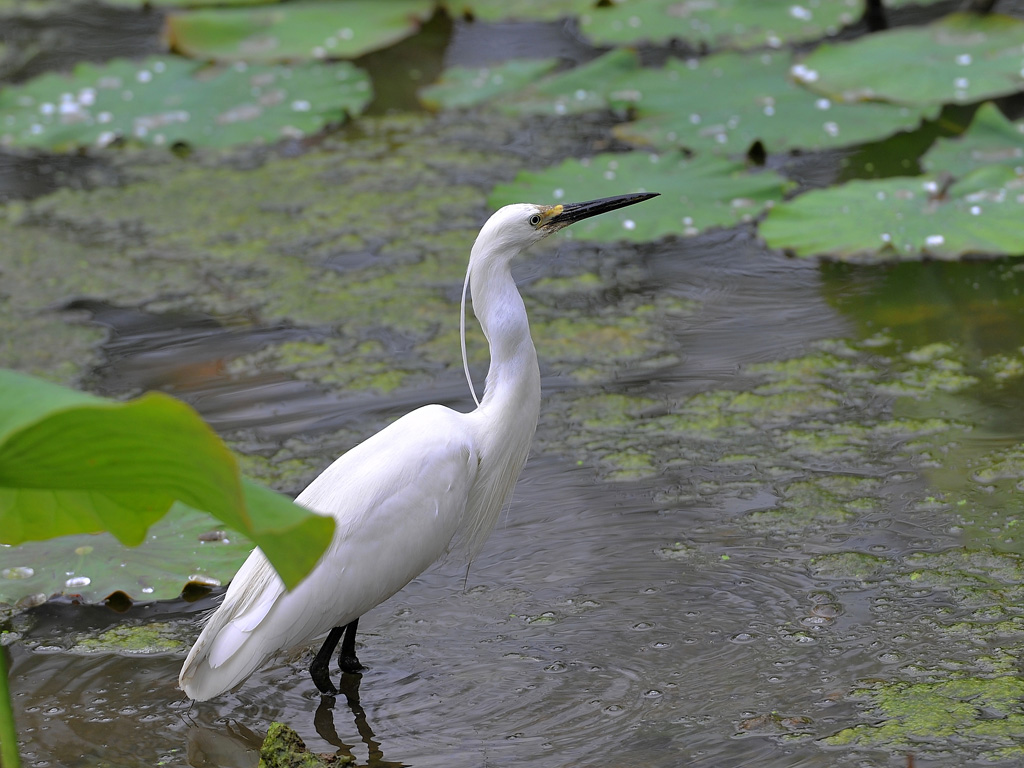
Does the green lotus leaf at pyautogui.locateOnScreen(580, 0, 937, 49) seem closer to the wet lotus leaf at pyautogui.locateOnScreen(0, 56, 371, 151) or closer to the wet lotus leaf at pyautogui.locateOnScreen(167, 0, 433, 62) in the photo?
the wet lotus leaf at pyautogui.locateOnScreen(167, 0, 433, 62)

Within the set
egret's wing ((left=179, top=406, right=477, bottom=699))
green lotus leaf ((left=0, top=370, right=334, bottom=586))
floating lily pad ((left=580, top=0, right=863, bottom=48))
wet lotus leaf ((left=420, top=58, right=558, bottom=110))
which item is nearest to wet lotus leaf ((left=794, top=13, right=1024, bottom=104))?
floating lily pad ((left=580, top=0, right=863, bottom=48))

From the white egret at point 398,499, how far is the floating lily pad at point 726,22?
3.53 m

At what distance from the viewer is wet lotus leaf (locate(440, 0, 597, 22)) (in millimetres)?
6676

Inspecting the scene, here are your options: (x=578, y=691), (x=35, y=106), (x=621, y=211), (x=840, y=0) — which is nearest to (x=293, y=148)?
(x=35, y=106)

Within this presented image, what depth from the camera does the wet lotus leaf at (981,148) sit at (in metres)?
4.42

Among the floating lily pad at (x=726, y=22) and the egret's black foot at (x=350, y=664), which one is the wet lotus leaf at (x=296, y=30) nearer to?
the floating lily pad at (x=726, y=22)

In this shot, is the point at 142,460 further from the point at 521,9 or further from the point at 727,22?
the point at 521,9

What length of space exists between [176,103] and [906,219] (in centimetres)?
379

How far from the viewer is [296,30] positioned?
661cm

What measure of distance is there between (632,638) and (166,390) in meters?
2.04

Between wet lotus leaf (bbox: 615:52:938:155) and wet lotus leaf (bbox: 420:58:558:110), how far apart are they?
2.04 ft

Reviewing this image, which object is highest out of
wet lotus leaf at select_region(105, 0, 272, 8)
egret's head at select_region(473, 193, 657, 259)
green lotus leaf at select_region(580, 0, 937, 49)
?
wet lotus leaf at select_region(105, 0, 272, 8)

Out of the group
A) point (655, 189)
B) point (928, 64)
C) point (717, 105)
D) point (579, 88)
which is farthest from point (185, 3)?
point (928, 64)

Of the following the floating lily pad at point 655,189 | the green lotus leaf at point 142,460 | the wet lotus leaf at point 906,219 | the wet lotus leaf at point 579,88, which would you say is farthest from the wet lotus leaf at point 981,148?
the green lotus leaf at point 142,460
